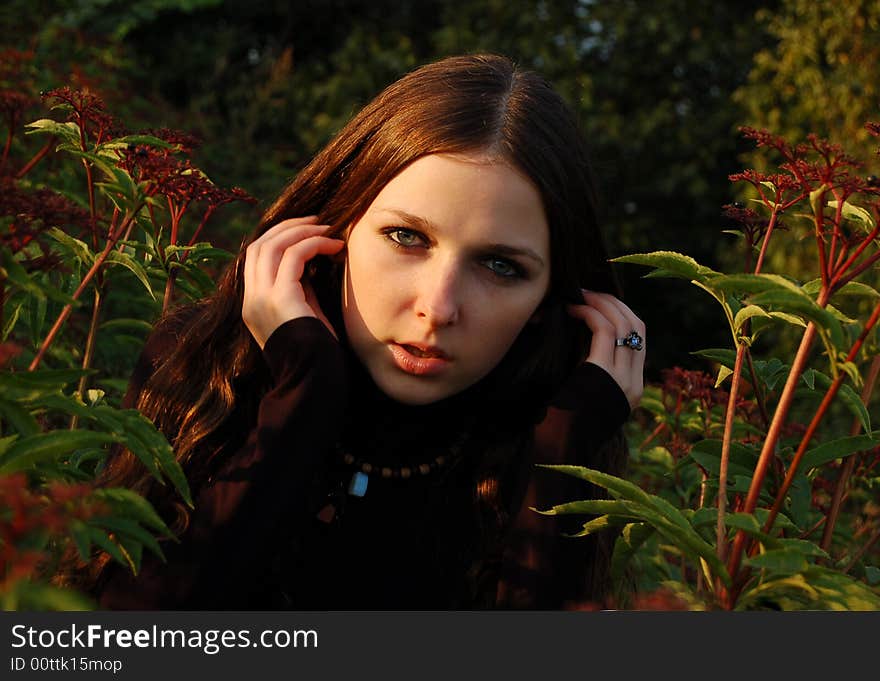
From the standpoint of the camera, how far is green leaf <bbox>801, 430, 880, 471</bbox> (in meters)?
1.83

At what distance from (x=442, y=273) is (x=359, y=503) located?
2.05 ft

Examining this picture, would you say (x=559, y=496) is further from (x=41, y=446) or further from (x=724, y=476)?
(x=41, y=446)

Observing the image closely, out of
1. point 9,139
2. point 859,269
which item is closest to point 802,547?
point 859,269

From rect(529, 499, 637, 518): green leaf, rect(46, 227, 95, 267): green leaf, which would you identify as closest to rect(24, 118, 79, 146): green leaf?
rect(46, 227, 95, 267): green leaf

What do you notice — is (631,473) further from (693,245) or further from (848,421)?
(693,245)

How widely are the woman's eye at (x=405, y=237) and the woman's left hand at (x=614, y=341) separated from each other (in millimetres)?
504

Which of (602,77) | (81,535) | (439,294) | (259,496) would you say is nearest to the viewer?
(81,535)

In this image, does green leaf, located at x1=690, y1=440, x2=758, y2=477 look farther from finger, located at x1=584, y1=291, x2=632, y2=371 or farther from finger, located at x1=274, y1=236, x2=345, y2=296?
finger, located at x1=274, y1=236, x2=345, y2=296

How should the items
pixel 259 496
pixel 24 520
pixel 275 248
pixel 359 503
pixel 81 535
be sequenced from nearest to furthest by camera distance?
1. pixel 24 520
2. pixel 81 535
3. pixel 259 496
4. pixel 275 248
5. pixel 359 503

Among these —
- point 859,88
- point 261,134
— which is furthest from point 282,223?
point 261,134

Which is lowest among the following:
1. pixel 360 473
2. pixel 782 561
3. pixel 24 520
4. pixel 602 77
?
pixel 24 520

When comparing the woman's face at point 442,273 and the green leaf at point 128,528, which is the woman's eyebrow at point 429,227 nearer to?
the woman's face at point 442,273

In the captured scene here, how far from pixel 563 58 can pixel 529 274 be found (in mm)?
9148

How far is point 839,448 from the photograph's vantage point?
1.85 metres
